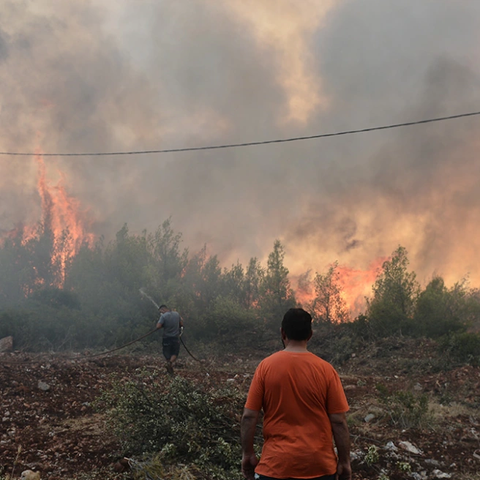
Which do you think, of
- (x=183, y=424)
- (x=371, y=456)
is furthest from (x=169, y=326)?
(x=371, y=456)

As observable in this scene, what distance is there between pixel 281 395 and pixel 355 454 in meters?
3.19

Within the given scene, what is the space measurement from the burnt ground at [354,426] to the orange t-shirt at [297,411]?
2.61m

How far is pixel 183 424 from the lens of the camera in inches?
189

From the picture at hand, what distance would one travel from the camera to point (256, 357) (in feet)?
64.4

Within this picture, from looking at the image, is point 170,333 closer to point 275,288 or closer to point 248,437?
point 248,437

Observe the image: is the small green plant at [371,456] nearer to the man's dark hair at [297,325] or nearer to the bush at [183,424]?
the bush at [183,424]

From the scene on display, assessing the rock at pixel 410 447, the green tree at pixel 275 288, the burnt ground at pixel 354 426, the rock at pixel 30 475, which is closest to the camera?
the rock at pixel 30 475

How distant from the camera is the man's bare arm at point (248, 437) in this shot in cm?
247

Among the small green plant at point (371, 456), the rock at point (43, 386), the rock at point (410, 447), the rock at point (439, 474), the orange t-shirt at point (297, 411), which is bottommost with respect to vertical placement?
the rock at point (439, 474)

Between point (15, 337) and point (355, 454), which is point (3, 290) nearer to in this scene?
point (15, 337)

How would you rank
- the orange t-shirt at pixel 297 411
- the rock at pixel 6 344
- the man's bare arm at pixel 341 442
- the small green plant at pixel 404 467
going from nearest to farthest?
the orange t-shirt at pixel 297 411, the man's bare arm at pixel 341 442, the small green plant at pixel 404 467, the rock at pixel 6 344

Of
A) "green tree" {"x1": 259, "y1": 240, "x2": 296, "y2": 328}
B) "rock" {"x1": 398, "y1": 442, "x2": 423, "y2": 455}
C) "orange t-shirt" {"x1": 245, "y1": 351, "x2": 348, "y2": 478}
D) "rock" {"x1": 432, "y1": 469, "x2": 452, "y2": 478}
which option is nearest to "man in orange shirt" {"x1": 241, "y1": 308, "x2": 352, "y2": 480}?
"orange t-shirt" {"x1": 245, "y1": 351, "x2": 348, "y2": 478}

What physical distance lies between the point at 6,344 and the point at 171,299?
28.9ft

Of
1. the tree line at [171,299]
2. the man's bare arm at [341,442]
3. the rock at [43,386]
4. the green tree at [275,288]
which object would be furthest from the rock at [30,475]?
the green tree at [275,288]
